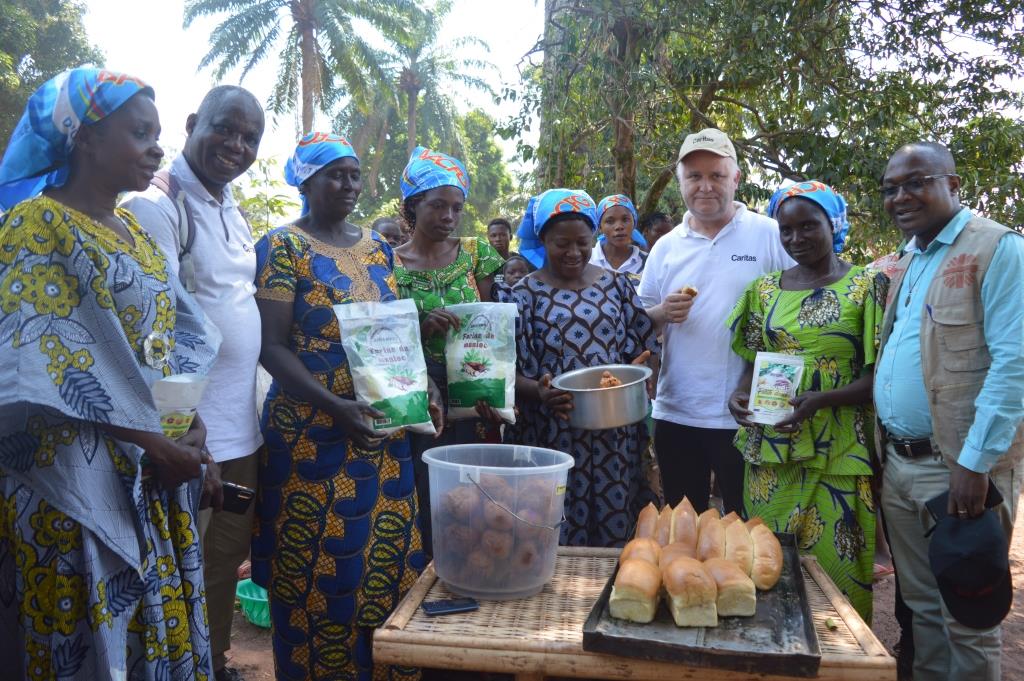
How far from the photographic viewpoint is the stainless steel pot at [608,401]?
293 cm

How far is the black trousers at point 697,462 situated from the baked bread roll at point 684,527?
3.44ft

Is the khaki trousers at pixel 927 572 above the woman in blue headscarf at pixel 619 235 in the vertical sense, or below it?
below

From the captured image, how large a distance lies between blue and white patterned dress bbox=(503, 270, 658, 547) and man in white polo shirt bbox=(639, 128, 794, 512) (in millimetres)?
337

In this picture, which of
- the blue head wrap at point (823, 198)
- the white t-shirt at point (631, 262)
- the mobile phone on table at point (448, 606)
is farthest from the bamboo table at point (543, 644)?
the white t-shirt at point (631, 262)

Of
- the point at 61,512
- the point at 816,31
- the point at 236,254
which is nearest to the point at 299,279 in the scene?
the point at 236,254

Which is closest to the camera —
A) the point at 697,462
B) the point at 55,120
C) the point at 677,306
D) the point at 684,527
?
the point at 55,120

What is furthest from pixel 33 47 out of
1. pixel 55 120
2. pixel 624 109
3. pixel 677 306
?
pixel 677 306

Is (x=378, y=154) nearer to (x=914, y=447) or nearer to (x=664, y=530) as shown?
(x=914, y=447)

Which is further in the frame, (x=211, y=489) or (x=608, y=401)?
(x=608, y=401)

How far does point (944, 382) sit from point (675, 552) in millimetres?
1256

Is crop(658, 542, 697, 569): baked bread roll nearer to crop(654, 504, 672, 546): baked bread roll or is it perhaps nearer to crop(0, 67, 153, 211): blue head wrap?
crop(654, 504, 672, 546): baked bread roll

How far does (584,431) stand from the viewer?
3.24 metres

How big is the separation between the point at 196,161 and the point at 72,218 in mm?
819

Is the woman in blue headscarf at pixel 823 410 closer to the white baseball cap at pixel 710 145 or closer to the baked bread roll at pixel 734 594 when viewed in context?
the white baseball cap at pixel 710 145
